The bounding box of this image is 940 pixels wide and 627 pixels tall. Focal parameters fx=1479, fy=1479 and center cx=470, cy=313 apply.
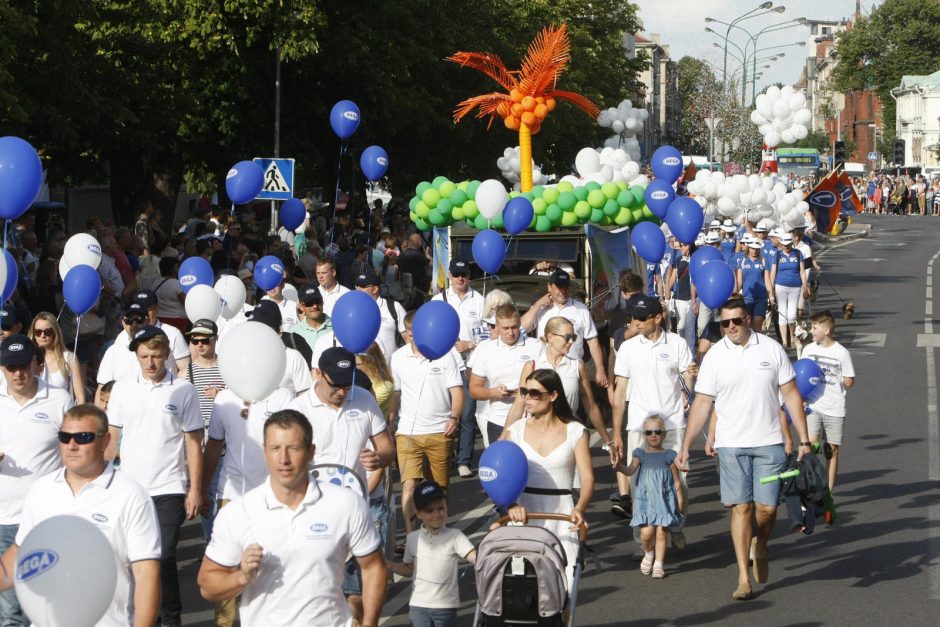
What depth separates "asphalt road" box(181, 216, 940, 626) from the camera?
28.0 ft

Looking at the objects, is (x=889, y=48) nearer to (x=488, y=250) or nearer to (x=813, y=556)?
(x=488, y=250)

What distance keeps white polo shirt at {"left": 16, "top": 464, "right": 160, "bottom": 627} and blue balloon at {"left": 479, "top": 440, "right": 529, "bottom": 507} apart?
6.48 feet

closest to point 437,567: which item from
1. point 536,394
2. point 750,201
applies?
point 536,394

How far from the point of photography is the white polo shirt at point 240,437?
305 inches

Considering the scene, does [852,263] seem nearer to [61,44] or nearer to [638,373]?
[61,44]

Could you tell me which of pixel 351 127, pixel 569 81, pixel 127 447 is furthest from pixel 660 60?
pixel 127 447

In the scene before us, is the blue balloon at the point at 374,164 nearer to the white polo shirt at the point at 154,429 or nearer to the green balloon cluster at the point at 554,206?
the green balloon cluster at the point at 554,206

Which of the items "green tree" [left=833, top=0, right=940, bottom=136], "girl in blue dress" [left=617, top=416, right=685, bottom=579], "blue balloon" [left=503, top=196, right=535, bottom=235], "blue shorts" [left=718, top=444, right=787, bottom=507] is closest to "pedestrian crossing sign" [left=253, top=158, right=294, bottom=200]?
"blue balloon" [left=503, top=196, right=535, bottom=235]

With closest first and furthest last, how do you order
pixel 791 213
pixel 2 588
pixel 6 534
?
pixel 2 588 < pixel 6 534 < pixel 791 213

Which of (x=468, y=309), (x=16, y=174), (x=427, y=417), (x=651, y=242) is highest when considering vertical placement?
(x=16, y=174)

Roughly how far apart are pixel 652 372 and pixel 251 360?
3809 millimetres

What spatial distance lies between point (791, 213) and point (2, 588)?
18.5 m

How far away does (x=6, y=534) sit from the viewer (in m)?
7.38

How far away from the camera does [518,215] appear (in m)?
14.4
